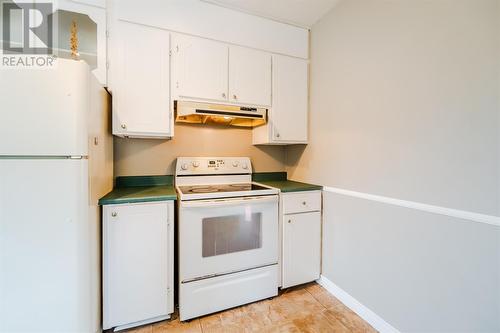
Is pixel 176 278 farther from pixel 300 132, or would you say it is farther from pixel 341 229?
pixel 300 132

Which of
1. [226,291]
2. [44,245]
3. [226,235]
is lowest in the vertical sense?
[226,291]

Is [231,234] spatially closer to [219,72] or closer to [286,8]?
[219,72]

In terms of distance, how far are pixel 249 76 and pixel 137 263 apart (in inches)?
69.6

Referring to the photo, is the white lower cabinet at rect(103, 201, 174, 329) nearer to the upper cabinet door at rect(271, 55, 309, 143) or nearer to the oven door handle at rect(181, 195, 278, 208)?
the oven door handle at rect(181, 195, 278, 208)

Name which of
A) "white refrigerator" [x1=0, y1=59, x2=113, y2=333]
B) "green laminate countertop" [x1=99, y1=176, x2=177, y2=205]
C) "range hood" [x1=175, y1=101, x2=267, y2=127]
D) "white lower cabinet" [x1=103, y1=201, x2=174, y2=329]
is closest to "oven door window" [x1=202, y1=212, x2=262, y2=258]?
"white lower cabinet" [x1=103, y1=201, x2=174, y2=329]

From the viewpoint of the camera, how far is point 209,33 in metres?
1.87

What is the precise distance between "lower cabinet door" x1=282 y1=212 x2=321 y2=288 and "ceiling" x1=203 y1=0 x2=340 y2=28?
1.84 meters

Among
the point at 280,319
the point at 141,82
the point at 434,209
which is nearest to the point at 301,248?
the point at 280,319

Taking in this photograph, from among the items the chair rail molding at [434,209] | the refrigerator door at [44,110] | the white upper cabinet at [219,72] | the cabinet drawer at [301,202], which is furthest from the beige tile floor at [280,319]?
the white upper cabinet at [219,72]

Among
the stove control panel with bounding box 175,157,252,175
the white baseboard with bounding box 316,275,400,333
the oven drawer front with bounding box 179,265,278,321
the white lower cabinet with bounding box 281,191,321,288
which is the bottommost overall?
the white baseboard with bounding box 316,275,400,333

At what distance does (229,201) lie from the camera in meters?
1.73

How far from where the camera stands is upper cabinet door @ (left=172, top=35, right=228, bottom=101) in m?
1.79

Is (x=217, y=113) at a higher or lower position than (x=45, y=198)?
higher

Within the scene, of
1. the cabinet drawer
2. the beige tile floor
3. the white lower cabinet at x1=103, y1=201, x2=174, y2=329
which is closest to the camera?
the white lower cabinet at x1=103, y1=201, x2=174, y2=329
